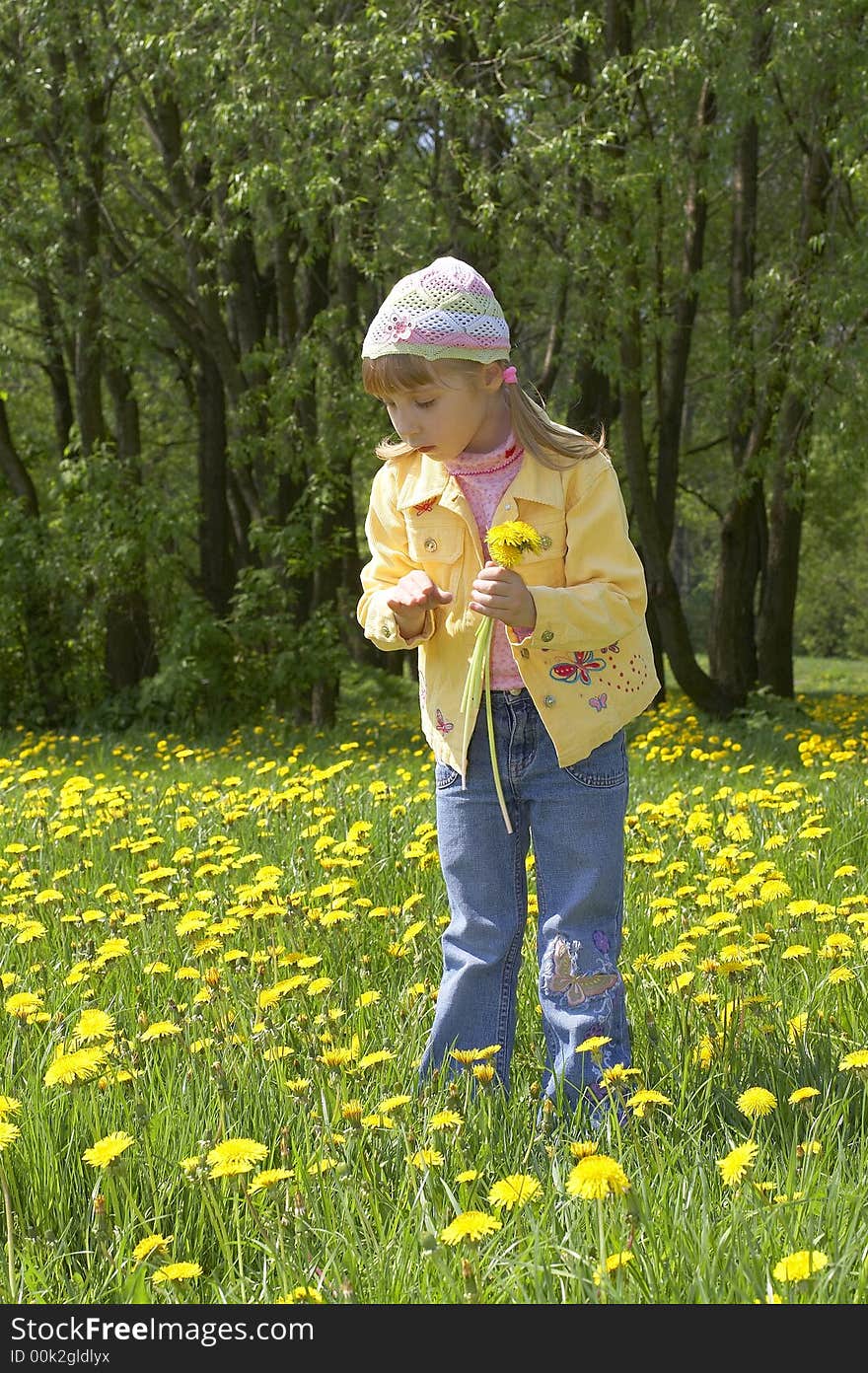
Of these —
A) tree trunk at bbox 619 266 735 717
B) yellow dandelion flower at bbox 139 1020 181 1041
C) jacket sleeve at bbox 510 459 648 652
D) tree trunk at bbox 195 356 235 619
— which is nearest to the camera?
jacket sleeve at bbox 510 459 648 652

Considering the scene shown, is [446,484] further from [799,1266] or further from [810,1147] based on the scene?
[799,1266]

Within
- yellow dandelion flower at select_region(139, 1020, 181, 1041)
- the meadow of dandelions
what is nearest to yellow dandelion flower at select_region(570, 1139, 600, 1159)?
the meadow of dandelions

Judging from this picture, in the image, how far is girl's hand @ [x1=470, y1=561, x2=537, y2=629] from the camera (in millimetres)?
2357

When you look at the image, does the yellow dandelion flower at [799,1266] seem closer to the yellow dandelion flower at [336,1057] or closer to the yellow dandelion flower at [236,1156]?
the yellow dandelion flower at [236,1156]

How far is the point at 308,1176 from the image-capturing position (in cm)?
209

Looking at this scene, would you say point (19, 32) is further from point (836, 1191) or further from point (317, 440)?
point (836, 1191)

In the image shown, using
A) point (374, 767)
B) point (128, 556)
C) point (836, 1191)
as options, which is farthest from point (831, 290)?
point (836, 1191)

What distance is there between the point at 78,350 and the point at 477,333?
10.3 m

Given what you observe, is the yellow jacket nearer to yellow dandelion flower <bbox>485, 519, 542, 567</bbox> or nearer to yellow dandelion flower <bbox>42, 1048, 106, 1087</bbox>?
yellow dandelion flower <bbox>485, 519, 542, 567</bbox>

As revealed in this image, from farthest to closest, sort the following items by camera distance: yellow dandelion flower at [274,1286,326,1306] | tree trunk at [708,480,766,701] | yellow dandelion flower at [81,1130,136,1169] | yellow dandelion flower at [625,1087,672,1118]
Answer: tree trunk at [708,480,766,701]
yellow dandelion flower at [625,1087,672,1118]
yellow dandelion flower at [81,1130,136,1169]
yellow dandelion flower at [274,1286,326,1306]

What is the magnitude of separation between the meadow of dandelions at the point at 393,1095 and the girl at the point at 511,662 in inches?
7.3

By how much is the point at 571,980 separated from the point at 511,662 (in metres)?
0.63

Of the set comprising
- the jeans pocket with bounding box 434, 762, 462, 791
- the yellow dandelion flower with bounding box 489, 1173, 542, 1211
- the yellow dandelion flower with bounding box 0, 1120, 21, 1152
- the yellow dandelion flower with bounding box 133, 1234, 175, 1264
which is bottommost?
the yellow dandelion flower with bounding box 133, 1234, 175, 1264

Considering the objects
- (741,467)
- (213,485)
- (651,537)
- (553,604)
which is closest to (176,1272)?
(553,604)
